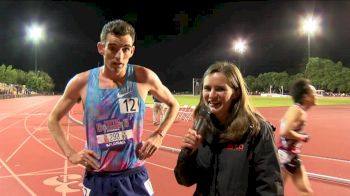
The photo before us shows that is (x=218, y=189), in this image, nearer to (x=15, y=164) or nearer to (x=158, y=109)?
(x=15, y=164)

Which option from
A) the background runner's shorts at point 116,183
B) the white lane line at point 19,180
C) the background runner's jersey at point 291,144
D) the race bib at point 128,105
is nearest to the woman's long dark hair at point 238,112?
the race bib at point 128,105

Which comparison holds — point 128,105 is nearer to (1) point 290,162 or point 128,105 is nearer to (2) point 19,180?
(1) point 290,162

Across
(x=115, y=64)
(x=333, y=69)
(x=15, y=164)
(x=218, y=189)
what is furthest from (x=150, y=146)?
(x=333, y=69)

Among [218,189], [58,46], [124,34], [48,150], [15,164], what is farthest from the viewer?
[58,46]

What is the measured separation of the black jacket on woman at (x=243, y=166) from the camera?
7.40 ft

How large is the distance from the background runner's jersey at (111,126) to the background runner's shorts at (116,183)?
0.16 ft

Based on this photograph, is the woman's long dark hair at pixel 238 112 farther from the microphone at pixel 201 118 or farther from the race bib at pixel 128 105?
the race bib at pixel 128 105

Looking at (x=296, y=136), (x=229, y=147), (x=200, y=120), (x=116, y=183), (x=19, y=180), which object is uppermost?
(x=200, y=120)

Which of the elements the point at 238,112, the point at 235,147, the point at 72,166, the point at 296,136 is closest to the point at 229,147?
the point at 235,147

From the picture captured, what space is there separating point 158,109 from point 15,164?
8214mm

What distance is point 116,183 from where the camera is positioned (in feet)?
9.97

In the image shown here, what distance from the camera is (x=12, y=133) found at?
15.4 meters

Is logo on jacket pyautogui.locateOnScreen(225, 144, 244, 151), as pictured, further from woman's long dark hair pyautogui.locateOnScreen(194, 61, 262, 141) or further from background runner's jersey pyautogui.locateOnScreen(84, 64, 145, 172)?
background runner's jersey pyautogui.locateOnScreen(84, 64, 145, 172)

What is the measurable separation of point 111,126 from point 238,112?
3.58ft
